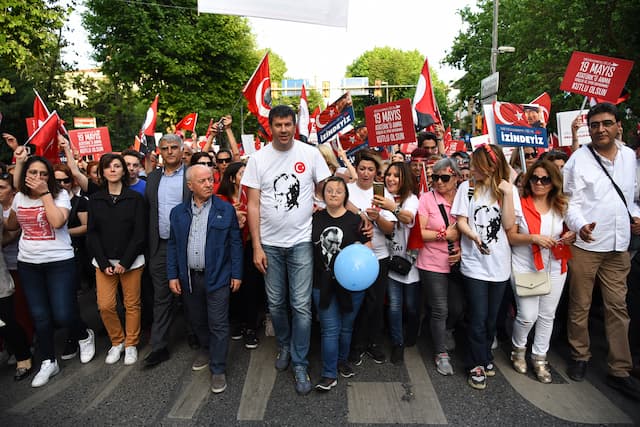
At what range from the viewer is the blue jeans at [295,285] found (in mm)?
3436

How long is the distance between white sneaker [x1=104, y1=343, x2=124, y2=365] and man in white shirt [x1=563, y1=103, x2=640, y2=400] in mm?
4274

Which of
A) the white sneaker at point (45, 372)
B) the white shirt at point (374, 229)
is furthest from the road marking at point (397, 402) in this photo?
the white sneaker at point (45, 372)

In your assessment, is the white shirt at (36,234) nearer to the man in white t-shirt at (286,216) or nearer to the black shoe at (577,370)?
the man in white t-shirt at (286,216)

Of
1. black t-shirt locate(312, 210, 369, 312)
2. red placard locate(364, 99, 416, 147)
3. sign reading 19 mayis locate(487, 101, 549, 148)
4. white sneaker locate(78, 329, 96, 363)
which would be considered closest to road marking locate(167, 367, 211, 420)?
white sneaker locate(78, 329, 96, 363)

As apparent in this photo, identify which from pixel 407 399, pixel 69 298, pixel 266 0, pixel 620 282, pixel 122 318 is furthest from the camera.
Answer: pixel 122 318

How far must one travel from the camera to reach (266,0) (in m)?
3.02

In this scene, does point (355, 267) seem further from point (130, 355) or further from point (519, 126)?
point (519, 126)

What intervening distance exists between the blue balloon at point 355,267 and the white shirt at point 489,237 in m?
0.94

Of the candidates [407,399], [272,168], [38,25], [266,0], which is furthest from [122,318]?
[38,25]

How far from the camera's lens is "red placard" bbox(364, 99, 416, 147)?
5.49m

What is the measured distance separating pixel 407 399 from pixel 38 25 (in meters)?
13.2

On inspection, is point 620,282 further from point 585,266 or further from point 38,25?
point 38,25

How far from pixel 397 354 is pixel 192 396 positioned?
74.7 inches

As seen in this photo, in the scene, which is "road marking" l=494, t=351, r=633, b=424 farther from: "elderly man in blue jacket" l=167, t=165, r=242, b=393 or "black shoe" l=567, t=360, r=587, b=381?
"elderly man in blue jacket" l=167, t=165, r=242, b=393
